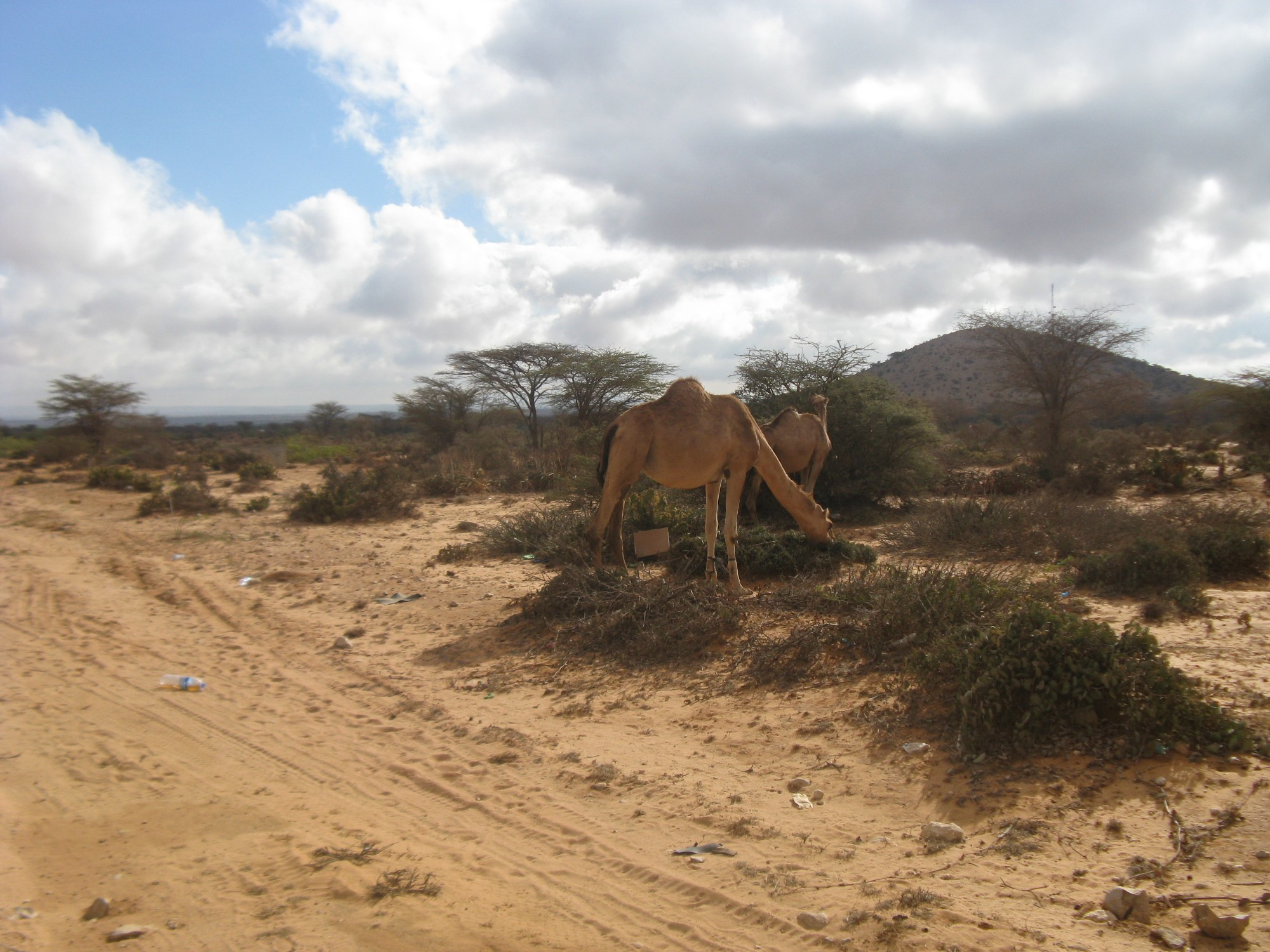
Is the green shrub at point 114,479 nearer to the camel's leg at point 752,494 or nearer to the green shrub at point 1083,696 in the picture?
the camel's leg at point 752,494

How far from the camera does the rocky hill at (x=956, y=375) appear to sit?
44.6 m

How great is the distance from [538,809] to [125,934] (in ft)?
6.50

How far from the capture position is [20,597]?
9656mm

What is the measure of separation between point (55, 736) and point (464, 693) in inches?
116

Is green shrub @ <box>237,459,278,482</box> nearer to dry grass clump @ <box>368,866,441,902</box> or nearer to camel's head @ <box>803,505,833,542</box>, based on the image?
camel's head @ <box>803,505,833,542</box>

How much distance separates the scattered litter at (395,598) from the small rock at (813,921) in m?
7.19

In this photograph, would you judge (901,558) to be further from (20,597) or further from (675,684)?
(20,597)

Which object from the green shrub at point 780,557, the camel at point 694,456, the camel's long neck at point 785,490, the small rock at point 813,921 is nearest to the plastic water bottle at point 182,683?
the camel at point 694,456

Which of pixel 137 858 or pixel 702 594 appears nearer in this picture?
pixel 137 858

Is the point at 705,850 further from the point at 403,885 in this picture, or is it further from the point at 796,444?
the point at 796,444

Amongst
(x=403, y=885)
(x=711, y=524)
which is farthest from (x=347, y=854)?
(x=711, y=524)

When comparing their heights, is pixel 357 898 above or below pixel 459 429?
below

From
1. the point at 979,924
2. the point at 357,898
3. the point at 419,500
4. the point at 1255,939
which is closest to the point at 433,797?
the point at 357,898

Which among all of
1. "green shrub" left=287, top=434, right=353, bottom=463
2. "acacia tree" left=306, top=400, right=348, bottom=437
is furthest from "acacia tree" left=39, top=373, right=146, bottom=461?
Answer: "acacia tree" left=306, top=400, right=348, bottom=437
